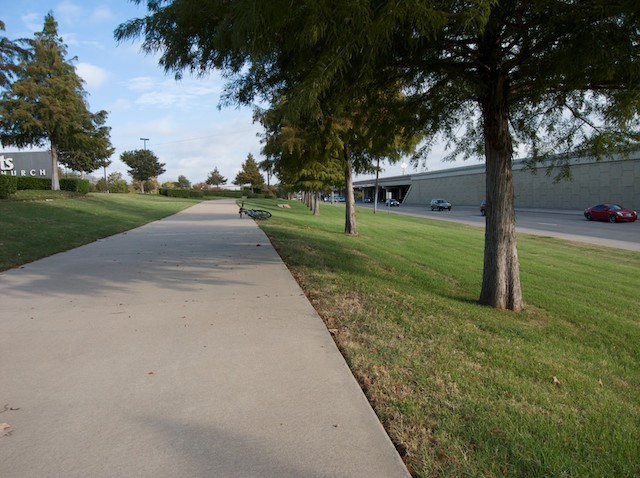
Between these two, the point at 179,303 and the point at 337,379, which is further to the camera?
the point at 179,303

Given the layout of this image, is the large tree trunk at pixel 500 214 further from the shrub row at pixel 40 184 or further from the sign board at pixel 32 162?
the sign board at pixel 32 162

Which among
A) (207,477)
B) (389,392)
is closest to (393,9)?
(389,392)

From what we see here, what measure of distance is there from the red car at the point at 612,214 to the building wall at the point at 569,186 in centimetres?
355

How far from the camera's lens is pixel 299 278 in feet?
25.3

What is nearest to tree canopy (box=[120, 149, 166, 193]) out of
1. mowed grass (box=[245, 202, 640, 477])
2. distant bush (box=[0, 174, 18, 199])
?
distant bush (box=[0, 174, 18, 199])

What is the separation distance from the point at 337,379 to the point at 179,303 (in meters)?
3.12

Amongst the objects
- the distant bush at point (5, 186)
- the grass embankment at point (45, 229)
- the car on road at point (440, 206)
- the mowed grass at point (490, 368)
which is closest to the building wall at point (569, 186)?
the car on road at point (440, 206)

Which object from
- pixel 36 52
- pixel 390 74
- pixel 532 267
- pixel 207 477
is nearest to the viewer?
pixel 207 477

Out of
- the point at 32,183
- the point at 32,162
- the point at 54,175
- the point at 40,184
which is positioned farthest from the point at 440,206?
the point at 32,162

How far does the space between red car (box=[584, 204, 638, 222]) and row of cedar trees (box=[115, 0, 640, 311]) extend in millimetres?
27268

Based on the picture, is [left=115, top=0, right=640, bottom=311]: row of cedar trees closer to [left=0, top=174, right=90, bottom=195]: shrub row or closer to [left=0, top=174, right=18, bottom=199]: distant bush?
[left=0, top=174, right=18, bottom=199]: distant bush

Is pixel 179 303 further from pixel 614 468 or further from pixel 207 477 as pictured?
pixel 614 468

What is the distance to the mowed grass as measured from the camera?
8.63ft

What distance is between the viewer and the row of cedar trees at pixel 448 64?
3.75 m
